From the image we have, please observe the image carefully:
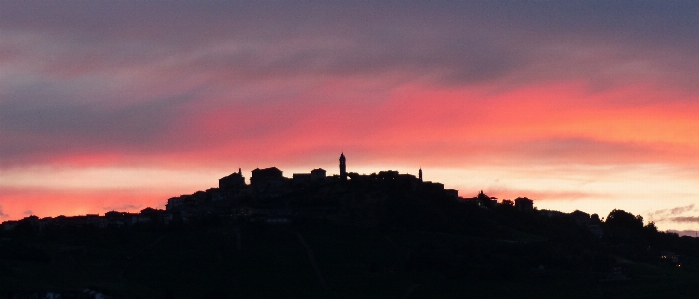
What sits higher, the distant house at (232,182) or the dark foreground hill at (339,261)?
the distant house at (232,182)

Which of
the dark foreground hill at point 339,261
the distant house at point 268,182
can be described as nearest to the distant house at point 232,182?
the distant house at point 268,182

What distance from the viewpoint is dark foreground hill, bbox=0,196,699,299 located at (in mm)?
128250

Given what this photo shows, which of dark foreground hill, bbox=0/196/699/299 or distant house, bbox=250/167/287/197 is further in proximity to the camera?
distant house, bbox=250/167/287/197

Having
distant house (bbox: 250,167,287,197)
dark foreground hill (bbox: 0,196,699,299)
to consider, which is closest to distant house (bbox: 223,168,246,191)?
distant house (bbox: 250,167,287,197)

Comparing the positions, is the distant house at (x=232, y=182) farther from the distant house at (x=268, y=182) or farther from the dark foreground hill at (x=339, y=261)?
the dark foreground hill at (x=339, y=261)

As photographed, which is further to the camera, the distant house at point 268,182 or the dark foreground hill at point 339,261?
the distant house at point 268,182

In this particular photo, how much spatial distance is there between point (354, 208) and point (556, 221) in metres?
42.3

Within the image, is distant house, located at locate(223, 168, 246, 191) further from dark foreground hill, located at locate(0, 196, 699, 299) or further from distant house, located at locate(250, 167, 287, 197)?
dark foreground hill, located at locate(0, 196, 699, 299)

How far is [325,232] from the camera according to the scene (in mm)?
151625

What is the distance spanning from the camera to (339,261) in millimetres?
139750

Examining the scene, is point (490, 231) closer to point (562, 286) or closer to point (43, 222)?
point (562, 286)

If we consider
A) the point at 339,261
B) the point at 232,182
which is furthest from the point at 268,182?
the point at 339,261

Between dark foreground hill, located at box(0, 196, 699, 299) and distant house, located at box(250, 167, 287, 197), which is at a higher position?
distant house, located at box(250, 167, 287, 197)

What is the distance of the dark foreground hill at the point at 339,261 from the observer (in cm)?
12825
